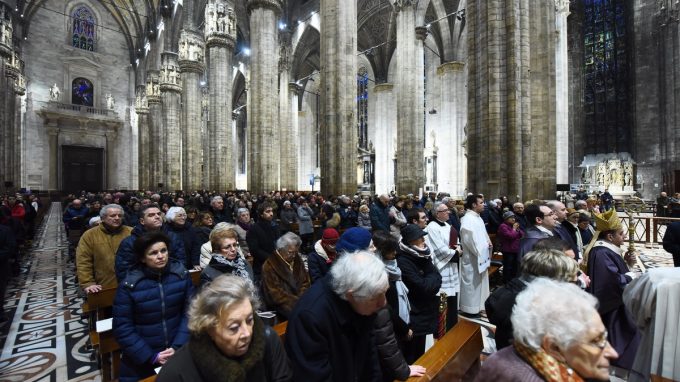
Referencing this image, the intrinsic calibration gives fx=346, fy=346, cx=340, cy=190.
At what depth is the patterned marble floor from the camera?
3.61 m

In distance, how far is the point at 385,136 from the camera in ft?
95.2

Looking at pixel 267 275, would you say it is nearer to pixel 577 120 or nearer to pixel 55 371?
pixel 55 371

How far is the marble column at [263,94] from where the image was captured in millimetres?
17344

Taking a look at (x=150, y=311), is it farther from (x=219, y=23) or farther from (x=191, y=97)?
(x=191, y=97)

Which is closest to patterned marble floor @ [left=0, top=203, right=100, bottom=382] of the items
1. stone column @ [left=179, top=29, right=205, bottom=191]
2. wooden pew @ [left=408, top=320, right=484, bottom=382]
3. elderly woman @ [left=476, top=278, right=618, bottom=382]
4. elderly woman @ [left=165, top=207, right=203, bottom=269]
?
elderly woman @ [left=165, top=207, right=203, bottom=269]

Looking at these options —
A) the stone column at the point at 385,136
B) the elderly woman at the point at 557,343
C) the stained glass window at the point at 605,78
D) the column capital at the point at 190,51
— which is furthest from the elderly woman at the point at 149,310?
the stained glass window at the point at 605,78

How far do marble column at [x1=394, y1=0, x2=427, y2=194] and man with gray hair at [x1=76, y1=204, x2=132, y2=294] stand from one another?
607 inches

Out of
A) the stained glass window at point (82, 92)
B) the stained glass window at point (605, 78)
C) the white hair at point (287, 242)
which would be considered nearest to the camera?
the white hair at point (287, 242)

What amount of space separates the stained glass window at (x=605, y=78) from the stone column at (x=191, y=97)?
1069 inches

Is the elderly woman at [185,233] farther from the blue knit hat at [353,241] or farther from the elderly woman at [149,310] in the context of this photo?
the blue knit hat at [353,241]

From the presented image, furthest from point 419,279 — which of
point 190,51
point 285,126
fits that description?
point 190,51

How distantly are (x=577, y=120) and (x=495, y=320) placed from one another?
28.3m

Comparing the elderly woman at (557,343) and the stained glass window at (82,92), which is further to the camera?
the stained glass window at (82,92)

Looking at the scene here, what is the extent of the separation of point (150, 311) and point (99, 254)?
2022 millimetres
